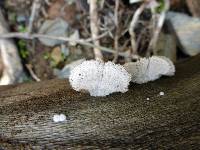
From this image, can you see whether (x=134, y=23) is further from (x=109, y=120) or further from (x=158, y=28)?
(x=109, y=120)

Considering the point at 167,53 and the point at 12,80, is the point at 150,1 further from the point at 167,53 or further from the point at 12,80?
the point at 12,80

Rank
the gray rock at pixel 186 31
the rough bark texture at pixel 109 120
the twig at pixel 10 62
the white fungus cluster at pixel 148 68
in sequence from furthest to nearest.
A: the twig at pixel 10 62
the gray rock at pixel 186 31
the white fungus cluster at pixel 148 68
the rough bark texture at pixel 109 120

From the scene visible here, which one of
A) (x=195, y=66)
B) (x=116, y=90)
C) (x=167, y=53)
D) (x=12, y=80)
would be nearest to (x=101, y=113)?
(x=116, y=90)

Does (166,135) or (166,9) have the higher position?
(166,9)

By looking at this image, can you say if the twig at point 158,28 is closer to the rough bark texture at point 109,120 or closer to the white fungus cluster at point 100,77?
the rough bark texture at point 109,120

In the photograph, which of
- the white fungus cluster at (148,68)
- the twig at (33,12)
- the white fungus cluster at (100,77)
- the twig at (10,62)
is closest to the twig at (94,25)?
the twig at (33,12)

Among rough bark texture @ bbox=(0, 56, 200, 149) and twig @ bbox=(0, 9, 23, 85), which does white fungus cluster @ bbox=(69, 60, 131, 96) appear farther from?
twig @ bbox=(0, 9, 23, 85)

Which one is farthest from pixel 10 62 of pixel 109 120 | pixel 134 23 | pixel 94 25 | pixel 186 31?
pixel 109 120
